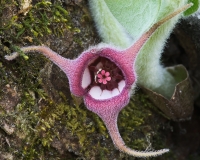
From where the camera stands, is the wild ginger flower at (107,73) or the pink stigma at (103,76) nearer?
the wild ginger flower at (107,73)

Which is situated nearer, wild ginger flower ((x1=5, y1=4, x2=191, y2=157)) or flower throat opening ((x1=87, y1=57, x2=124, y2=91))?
wild ginger flower ((x1=5, y1=4, x2=191, y2=157))

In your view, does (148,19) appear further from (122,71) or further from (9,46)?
(9,46)

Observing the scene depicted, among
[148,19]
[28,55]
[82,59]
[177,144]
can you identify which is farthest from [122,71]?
[177,144]

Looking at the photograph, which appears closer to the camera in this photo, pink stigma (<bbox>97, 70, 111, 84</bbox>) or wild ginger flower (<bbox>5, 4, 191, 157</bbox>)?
wild ginger flower (<bbox>5, 4, 191, 157</bbox>)

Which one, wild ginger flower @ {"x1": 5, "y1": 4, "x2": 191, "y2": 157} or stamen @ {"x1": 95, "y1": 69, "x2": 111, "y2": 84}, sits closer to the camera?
wild ginger flower @ {"x1": 5, "y1": 4, "x2": 191, "y2": 157}

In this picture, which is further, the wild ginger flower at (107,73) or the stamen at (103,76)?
the stamen at (103,76)
